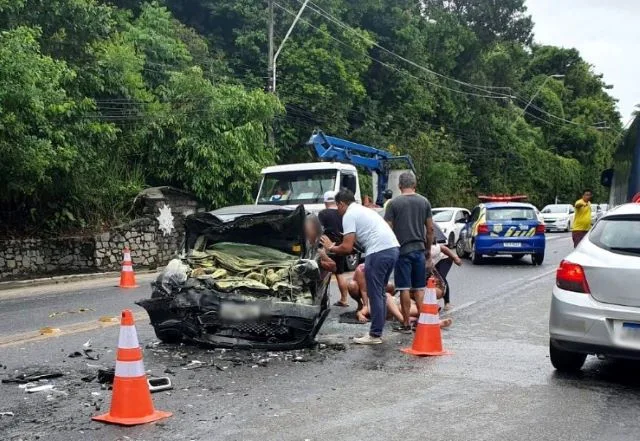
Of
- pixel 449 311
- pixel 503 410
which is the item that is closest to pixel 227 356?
pixel 503 410

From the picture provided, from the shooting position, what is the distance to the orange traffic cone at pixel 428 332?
7.68 m

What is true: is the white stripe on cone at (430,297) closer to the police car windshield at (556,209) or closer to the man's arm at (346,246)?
the man's arm at (346,246)

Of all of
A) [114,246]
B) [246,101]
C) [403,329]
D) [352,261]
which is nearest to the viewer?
[403,329]

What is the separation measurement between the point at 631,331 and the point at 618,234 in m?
0.96

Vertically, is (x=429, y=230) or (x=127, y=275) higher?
(x=429, y=230)

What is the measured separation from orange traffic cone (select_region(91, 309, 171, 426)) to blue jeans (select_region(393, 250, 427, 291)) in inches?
159

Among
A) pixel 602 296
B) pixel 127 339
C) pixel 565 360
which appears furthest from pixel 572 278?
pixel 127 339

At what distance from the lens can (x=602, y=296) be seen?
20.5 ft

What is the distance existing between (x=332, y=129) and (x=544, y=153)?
87.2 feet

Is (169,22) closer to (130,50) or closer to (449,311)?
(130,50)

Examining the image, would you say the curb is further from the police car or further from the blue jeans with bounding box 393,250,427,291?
the blue jeans with bounding box 393,250,427,291

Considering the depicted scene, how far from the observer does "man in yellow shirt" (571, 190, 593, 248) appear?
54.3ft

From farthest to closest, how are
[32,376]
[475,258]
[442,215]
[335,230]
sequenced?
[442,215] → [475,258] → [335,230] → [32,376]

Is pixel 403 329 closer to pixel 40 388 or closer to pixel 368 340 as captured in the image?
pixel 368 340
